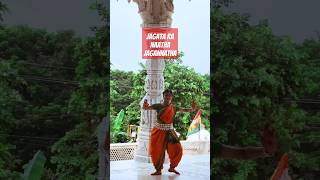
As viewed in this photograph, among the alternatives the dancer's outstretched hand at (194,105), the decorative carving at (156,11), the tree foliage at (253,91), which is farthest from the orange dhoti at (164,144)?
the decorative carving at (156,11)

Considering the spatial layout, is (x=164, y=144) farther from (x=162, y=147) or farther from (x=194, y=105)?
(x=194, y=105)

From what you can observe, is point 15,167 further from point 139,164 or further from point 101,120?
point 139,164

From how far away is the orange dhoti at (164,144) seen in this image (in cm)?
568

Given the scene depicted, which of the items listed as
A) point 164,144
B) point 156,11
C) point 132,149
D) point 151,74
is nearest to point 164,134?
point 164,144

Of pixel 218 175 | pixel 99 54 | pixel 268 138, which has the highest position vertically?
pixel 99 54

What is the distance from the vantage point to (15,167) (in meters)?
6.39

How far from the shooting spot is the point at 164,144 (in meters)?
5.71

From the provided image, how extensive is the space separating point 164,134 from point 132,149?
1.20 feet

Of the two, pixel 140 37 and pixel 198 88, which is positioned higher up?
pixel 140 37

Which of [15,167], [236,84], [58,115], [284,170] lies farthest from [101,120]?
[284,170]

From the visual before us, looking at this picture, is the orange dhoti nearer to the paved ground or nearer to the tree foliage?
the paved ground

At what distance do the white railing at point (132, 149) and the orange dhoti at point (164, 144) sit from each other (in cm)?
10

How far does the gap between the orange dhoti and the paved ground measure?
0.20 ft

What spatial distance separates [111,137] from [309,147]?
2.41m
